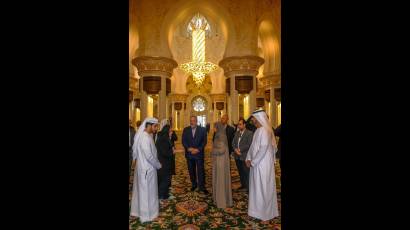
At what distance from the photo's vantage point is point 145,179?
3096 mm

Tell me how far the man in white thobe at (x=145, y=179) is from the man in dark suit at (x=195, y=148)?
130cm

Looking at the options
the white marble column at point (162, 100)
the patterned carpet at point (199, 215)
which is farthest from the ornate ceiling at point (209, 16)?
the patterned carpet at point (199, 215)

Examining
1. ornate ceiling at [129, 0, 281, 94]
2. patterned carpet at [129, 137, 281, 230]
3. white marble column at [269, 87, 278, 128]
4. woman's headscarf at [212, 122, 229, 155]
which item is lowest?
patterned carpet at [129, 137, 281, 230]

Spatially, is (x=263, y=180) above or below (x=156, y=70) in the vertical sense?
below

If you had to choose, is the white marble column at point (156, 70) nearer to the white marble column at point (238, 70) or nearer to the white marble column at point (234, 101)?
the white marble column at point (238, 70)

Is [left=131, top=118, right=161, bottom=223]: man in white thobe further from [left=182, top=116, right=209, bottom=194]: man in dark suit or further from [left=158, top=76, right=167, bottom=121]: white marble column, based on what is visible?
[left=158, top=76, right=167, bottom=121]: white marble column

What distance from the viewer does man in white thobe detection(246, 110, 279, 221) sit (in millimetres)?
3129

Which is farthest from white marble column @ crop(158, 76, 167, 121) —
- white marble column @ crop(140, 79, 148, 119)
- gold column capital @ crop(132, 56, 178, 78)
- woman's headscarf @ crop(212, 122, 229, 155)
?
woman's headscarf @ crop(212, 122, 229, 155)

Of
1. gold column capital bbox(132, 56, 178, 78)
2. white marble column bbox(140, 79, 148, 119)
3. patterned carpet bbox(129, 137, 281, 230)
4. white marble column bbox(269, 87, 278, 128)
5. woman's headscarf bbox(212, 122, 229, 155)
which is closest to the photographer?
patterned carpet bbox(129, 137, 281, 230)

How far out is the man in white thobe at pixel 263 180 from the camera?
3129 mm

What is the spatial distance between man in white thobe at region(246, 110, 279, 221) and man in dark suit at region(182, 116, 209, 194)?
1.38 metres

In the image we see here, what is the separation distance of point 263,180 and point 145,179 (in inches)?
70.7

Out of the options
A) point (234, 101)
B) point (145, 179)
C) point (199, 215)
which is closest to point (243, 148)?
point (199, 215)

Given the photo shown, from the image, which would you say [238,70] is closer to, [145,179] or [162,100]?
[162,100]
